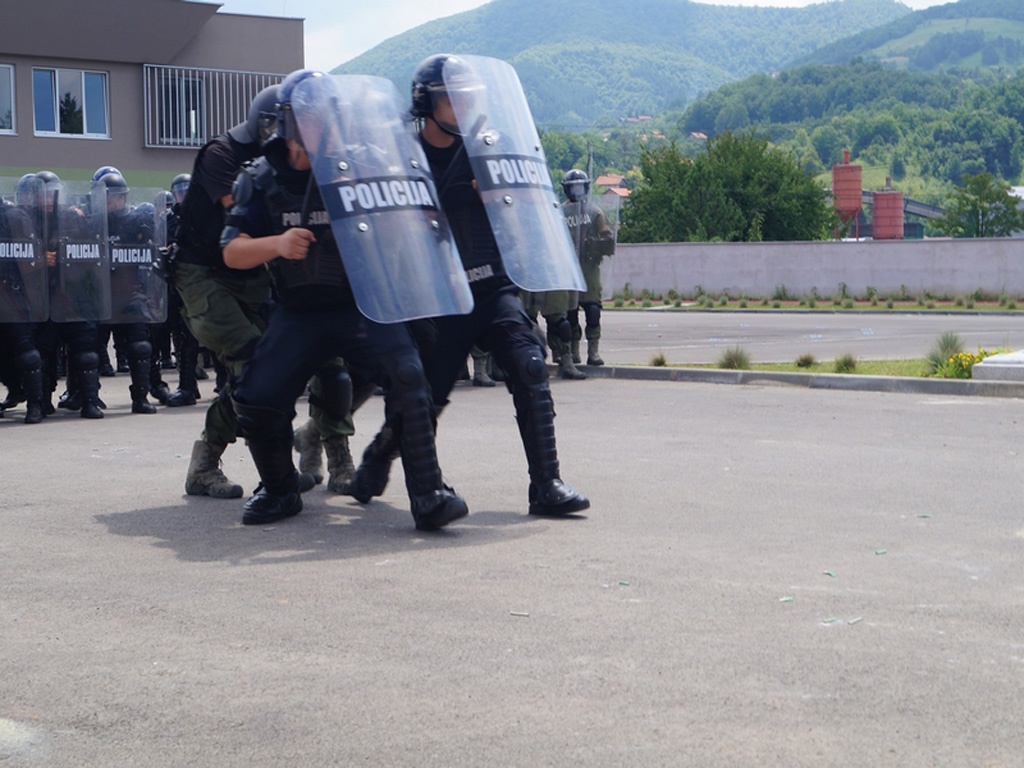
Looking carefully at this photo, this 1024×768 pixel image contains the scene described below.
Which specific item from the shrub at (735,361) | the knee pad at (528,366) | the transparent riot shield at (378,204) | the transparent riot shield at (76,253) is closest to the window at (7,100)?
the transparent riot shield at (76,253)

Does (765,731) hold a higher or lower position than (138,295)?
lower

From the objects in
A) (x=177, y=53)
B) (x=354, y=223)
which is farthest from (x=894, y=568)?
(x=177, y=53)

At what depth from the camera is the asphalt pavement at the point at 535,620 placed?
11.2 ft

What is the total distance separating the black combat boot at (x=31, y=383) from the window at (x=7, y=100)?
939 inches

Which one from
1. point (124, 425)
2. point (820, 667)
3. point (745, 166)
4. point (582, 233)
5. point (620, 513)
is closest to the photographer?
point (820, 667)

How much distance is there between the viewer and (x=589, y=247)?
50.2 ft

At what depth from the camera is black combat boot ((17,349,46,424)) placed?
1116cm

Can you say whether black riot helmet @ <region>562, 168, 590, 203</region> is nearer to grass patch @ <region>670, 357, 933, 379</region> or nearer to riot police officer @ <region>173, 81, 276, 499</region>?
grass patch @ <region>670, 357, 933, 379</region>

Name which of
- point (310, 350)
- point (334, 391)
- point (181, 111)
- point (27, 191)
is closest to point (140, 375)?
point (27, 191)

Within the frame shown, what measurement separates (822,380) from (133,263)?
622 cm

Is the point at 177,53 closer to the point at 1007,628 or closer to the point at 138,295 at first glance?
the point at 138,295

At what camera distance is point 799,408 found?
11078 mm

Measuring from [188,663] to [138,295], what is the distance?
8541 mm

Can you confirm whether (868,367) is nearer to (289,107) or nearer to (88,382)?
(88,382)
